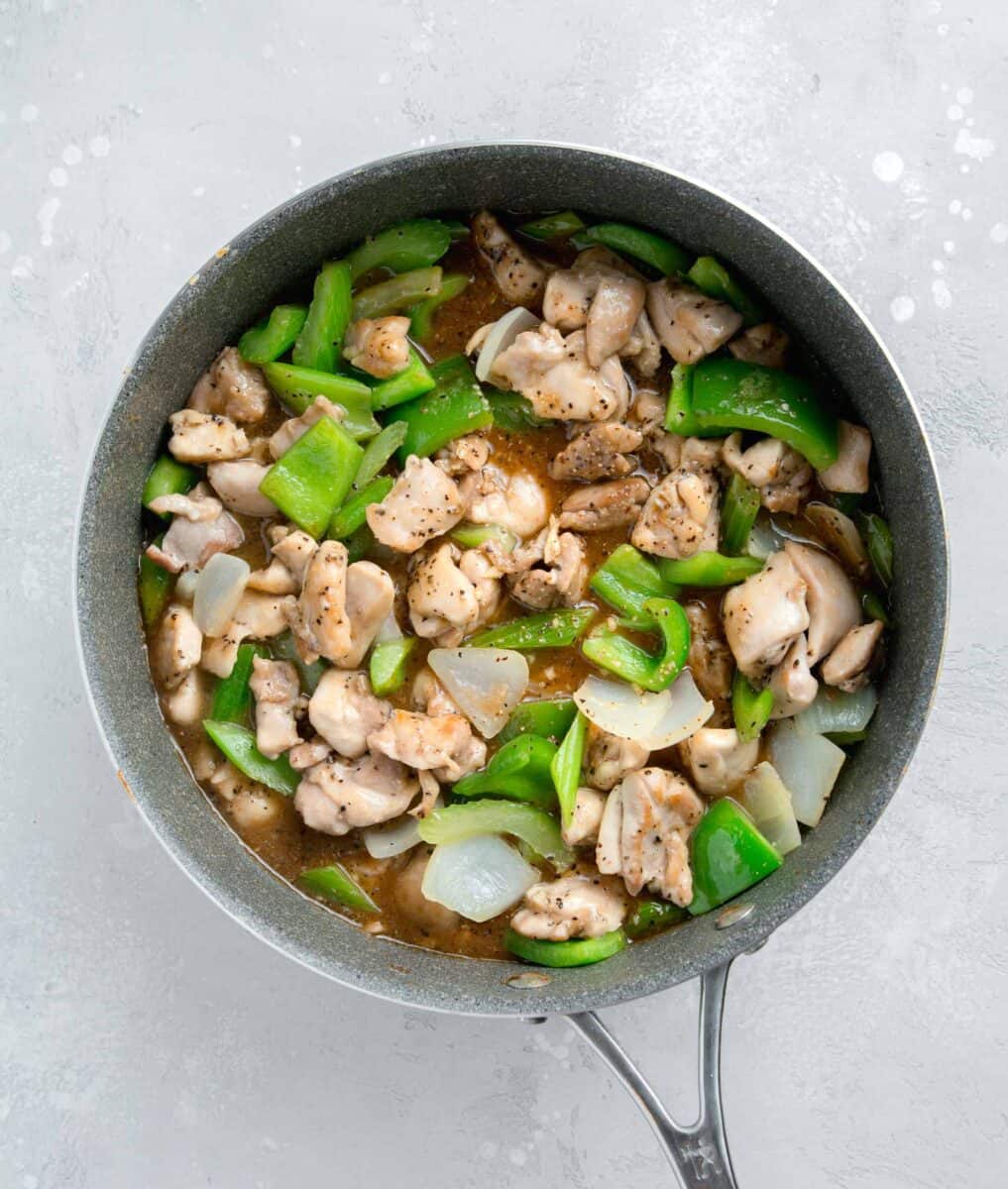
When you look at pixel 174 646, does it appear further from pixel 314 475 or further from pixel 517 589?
pixel 517 589

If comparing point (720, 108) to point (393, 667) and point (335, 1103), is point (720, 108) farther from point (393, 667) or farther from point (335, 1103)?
point (335, 1103)

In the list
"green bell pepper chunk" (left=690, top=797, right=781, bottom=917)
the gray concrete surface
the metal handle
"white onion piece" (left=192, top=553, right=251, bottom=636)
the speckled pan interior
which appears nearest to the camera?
the metal handle

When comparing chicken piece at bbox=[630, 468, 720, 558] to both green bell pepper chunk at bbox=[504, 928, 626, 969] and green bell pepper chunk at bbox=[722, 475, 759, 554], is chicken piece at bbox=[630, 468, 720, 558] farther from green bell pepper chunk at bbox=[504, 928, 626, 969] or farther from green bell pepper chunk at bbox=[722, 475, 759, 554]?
green bell pepper chunk at bbox=[504, 928, 626, 969]

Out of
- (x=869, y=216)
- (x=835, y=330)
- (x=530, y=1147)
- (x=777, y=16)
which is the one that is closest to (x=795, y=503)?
(x=835, y=330)

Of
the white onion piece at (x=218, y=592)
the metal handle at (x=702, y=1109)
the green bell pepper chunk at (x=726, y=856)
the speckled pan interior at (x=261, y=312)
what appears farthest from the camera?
the white onion piece at (x=218, y=592)

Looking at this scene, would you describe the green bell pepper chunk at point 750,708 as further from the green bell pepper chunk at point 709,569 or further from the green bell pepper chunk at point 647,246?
the green bell pepper chunk at point 647,246

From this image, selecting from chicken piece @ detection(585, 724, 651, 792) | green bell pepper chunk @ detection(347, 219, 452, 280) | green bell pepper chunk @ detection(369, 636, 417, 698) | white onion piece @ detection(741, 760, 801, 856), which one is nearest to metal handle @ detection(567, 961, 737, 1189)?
white onion piece @ detection(741, 760, 801, 856)

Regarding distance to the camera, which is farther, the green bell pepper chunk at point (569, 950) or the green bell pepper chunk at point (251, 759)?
the green bell pepper chunk at point (251, 759)

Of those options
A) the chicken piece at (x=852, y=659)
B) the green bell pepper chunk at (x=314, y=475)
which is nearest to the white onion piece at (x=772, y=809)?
the chicken piece at (x=852, y=659)

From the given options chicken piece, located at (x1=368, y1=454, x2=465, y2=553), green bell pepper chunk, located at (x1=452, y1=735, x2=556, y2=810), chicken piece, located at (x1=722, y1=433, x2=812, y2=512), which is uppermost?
chicken piece, located at (x1=722, y1=433, x2=812, y2=512)
